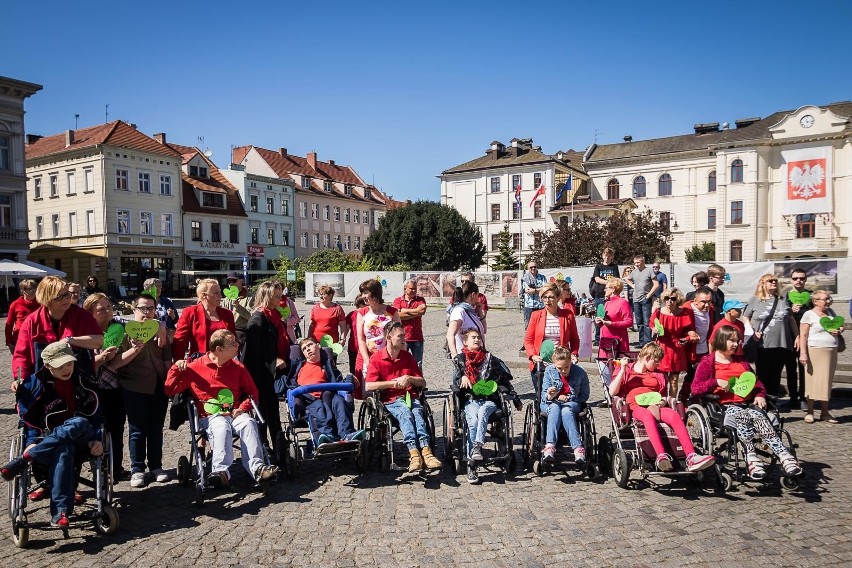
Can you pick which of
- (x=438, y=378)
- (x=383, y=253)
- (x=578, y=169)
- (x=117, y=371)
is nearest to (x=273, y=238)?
(x=383, y=253)

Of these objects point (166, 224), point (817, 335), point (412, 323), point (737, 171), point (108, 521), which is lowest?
point (108, 521)

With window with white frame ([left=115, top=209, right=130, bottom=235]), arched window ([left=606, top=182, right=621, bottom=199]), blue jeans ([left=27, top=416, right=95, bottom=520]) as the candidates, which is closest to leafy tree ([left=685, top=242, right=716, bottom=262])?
arched window ([left=606, top=182, right=621, bottom=199])

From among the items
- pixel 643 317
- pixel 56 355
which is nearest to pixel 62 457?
pixel 56 355

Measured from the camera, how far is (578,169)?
69.2 meters

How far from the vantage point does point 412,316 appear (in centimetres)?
870

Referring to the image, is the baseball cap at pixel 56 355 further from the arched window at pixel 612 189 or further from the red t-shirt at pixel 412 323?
the arched window at pixel 612 189

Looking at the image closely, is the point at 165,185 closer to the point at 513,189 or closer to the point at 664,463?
the point at 513,189

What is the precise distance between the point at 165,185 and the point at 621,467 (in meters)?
50.4

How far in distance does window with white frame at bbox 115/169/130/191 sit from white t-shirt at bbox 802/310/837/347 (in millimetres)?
47516

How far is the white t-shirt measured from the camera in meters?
7.68

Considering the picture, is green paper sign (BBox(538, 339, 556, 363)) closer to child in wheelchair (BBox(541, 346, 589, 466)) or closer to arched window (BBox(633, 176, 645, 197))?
child in wheelchair (BBox(541, 346, 589, 466))

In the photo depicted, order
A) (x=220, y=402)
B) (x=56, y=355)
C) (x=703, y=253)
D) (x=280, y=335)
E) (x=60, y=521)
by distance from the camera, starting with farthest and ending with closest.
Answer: (x=703, y=253) < (x=280, y=335) < (x=220, y=402) < (x=56, y=355) < (x=60, y=521)

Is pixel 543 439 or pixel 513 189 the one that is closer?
pixel 543 439

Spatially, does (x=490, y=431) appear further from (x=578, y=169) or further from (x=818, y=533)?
(x=578, y=169)
